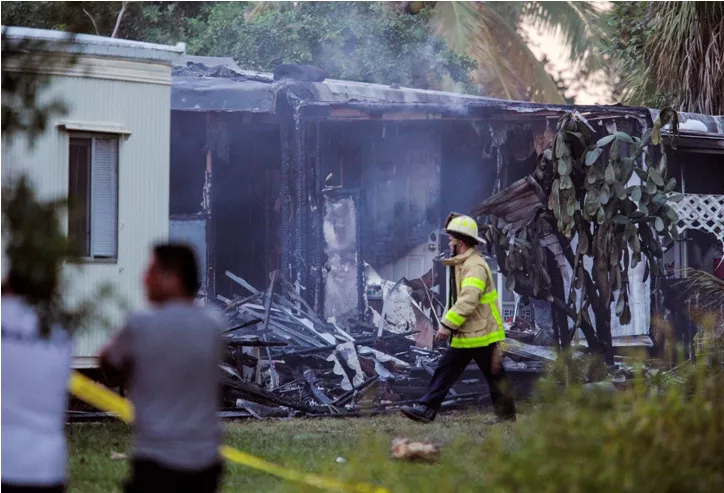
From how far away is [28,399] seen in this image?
4.30 m

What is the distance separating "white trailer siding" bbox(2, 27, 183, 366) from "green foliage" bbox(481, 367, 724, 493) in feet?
17.7

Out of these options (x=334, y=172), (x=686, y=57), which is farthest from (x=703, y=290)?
(x=334, y=172)

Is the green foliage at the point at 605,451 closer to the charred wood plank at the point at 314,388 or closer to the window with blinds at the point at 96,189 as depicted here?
the window with blinds at the point at 96,189

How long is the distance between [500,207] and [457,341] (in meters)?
4.02

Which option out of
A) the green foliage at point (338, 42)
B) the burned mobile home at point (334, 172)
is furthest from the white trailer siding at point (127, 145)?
the green foliage at point (338, 42)

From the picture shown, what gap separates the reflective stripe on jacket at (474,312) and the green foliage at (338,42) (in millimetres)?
13614

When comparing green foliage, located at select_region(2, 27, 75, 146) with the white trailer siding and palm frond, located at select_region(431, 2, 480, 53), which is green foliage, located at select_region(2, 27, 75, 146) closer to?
the white trailer siding

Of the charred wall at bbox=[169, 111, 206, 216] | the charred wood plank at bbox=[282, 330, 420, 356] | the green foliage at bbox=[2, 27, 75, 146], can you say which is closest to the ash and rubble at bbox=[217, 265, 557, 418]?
the charred wood plank at bbox=[282, 330, 420, 356]

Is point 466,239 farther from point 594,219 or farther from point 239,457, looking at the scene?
point 239,457

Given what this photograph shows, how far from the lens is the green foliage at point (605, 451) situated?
4.64 meters

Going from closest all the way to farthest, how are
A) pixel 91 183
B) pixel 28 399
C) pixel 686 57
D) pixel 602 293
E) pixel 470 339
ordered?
pixel 28 399 < pixel 470 339 < pixel 91 183 < pixel 602 293 < pixel 686 57

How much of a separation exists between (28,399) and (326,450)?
459 cm

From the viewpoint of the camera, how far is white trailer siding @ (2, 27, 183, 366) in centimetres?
981

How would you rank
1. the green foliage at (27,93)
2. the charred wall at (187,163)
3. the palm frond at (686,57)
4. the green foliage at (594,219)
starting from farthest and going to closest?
the palm frond at (686,57)
the charred wall at (187,163)
the green foliage at (594,219)
the green foliage at (27,93)
